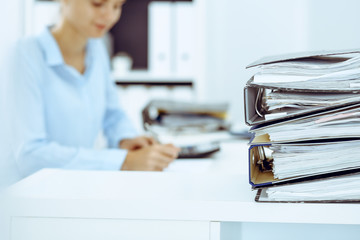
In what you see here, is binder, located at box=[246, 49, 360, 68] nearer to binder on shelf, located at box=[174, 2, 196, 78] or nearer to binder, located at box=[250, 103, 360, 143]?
binder, located at box=[250, 103, 360, 143]

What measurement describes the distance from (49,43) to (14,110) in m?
0.26

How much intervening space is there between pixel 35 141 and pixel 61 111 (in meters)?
0.23

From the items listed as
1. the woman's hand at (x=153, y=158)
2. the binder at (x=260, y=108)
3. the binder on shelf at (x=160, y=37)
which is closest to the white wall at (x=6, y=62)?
the woman's hand at (x=153, y=158)

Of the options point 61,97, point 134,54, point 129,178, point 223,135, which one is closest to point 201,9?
point 134,54

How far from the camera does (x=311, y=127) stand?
51cm

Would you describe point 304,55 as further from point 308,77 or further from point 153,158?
point 153,158

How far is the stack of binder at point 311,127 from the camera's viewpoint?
498 millimetres

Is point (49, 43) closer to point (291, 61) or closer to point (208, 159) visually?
point (208, 159)

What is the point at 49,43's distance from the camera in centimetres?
142

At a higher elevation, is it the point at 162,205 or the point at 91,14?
the point at 91,14

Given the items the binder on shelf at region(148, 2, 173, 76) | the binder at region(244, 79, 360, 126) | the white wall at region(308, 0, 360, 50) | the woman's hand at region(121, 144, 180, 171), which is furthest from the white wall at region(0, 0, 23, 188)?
the binder on shelf at region(148, 2, 173, 76)

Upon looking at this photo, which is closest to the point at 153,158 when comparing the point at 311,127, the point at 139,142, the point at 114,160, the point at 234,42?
the point at 114,160

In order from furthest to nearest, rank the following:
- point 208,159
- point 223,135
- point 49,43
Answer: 1. point 223,135
2. point 49,43
3. point 208,159

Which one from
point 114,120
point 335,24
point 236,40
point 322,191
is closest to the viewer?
point 322,191
